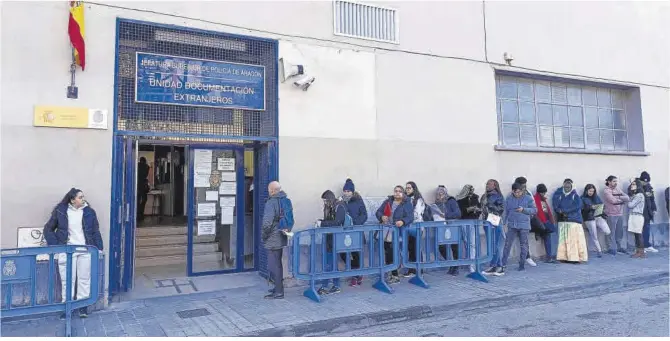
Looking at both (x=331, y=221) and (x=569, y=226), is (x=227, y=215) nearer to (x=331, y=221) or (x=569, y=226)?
(x=331, y=221)

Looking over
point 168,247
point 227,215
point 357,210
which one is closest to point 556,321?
point 357,210

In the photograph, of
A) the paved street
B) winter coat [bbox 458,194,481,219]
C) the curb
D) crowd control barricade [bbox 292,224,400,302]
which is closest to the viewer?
the paved street

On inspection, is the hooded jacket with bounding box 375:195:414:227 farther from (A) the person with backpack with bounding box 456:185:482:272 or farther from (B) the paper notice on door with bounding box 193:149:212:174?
(B) the paper notice on door with bounding box 193:149:212:174

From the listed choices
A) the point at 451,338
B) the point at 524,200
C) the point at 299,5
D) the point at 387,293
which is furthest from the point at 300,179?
the point at 524,200

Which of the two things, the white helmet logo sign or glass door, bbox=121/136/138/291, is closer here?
the white helmet logo sign

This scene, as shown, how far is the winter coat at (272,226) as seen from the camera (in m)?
6.69

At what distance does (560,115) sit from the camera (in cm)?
1129

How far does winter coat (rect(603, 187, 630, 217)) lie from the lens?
10617 millimetres

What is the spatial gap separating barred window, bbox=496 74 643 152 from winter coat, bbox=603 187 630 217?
1250mm

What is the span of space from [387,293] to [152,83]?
4.90m

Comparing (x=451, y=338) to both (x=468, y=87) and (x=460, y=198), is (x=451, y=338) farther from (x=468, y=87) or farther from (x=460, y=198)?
(x=468, y=87)

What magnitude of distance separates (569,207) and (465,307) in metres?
4.76

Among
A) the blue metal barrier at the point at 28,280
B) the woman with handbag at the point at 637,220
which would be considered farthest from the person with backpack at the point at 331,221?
the woman with handbag at the point at 637,220

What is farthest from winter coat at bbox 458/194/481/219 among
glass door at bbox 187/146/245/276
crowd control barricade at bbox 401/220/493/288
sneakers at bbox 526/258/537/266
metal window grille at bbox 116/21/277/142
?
glass door at bbox 187/146/245/276
